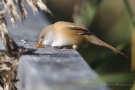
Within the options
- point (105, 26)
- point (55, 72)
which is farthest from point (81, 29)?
point (105, 26)

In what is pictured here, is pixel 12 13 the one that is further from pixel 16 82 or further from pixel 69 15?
pixel 69 15

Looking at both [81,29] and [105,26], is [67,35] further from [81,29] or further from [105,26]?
[105,26]

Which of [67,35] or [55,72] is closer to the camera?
[55,72]

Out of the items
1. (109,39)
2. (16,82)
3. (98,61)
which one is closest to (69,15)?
(109,39)

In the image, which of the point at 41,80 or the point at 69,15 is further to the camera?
the point at 69,15

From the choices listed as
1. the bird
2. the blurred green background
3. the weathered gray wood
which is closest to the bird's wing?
the bird

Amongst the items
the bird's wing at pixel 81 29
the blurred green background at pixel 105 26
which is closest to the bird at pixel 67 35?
the bird's wing at pixel 81 29
